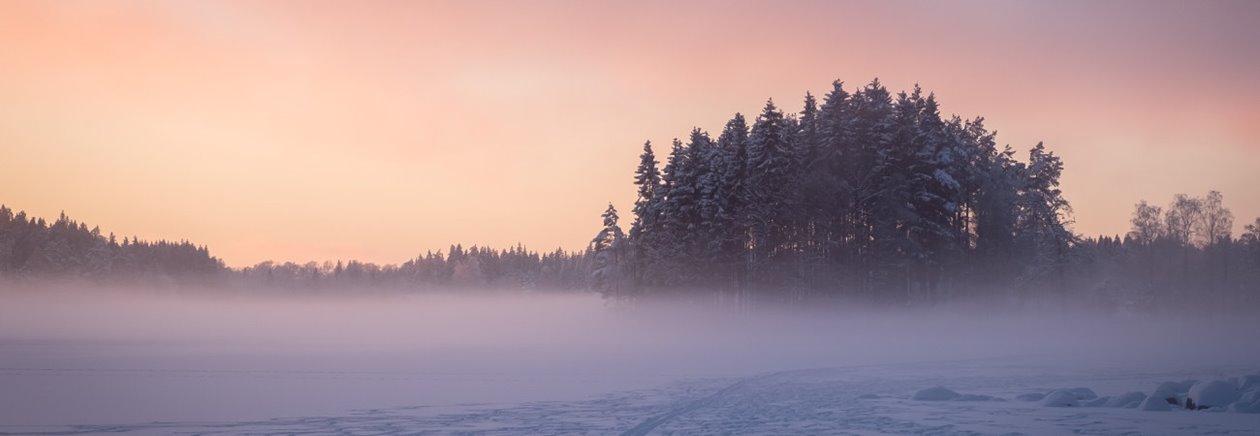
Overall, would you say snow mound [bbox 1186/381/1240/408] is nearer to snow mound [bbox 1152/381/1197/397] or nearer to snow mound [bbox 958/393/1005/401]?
snow mound [bbox 1152/381/1197/397]

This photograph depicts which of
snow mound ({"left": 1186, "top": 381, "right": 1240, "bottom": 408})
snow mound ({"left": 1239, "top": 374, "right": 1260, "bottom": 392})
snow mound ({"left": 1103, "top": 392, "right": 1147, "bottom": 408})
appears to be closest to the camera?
snow mound ({"left": 1186, "top": 381, "right": 1240, "bottom": 408})

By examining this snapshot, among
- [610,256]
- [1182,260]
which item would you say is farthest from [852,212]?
[1182,260]

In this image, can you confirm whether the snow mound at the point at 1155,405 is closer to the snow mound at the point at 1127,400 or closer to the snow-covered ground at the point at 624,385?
the snow-covered ground at the point at 624,385

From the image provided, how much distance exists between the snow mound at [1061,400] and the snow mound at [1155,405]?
1.35m

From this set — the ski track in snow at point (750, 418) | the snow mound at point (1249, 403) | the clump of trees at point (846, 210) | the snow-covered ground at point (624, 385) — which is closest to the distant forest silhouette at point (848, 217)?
the clump of trees at point (846, 210)

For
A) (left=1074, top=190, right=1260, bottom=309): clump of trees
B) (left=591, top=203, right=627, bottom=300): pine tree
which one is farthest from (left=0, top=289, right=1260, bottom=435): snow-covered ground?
(left=1074, top=190, right=1260, bottom=309): clump of trees

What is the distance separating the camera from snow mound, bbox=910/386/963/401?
2055 cm

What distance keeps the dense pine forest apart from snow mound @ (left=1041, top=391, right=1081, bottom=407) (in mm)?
32603

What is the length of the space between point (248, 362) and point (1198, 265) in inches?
3395

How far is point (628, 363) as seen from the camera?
33.9m

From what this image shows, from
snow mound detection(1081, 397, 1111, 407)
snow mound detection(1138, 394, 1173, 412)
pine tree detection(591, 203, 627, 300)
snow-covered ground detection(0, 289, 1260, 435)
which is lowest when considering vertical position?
snow-covered ground detection(0, 289, 1260, 435)

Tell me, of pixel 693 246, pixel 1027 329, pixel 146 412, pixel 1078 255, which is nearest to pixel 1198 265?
pixel 1078 255

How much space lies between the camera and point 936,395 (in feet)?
68.2

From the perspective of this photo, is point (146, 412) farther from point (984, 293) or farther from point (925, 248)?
point (984, 293)
